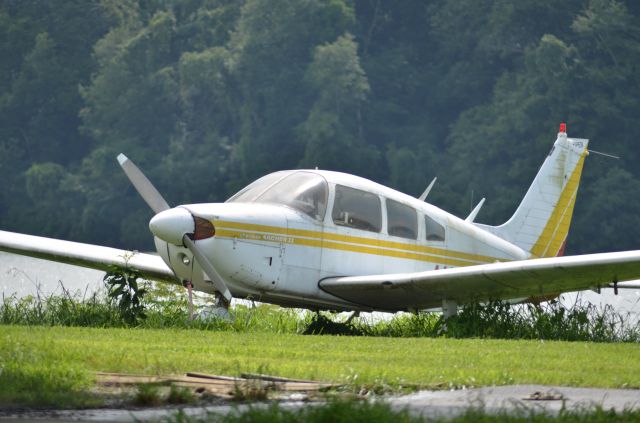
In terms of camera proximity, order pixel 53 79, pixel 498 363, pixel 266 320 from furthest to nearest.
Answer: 1. pixel 53 79
2. pixel 266 320
3. pixel 498 363

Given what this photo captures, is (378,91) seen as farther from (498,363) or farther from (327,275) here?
(498,363)

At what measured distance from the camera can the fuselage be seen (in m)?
14.8

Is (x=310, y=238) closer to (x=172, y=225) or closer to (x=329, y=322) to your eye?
(x=329, y=322)

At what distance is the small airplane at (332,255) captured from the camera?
47.9 ft

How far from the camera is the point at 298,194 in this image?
1546cm

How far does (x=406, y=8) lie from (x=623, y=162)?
2230 centimetres

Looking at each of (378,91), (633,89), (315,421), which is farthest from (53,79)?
(315,421)

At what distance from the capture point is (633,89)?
63781 mm

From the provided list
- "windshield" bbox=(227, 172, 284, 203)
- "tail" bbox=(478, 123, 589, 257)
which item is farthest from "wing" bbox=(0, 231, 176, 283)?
"tail" bbox=(478, 123, 589, 257)

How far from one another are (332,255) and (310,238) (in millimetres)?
405

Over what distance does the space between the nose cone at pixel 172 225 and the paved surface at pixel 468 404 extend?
228 inches

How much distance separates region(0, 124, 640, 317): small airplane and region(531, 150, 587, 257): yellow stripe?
71.9 inches

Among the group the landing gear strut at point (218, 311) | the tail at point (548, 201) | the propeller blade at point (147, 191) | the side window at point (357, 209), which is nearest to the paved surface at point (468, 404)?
→ the landing gear strut at point (218, 311)

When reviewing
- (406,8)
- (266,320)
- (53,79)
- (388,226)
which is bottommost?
(266,320)
